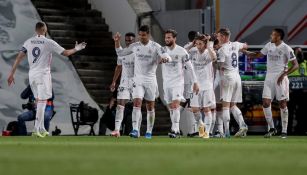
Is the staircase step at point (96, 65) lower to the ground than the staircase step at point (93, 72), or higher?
higher

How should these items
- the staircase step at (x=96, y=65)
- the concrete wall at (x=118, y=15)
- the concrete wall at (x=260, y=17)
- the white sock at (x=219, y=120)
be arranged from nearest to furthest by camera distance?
the white sock at (x=219, y=120)
the concrete wall at (x=260, y=17)
the concrete wall at (x=118, y=15)
the staircase step at (x=96, y=65)

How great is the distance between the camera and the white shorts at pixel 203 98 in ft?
71.8

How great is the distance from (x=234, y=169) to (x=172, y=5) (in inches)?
860

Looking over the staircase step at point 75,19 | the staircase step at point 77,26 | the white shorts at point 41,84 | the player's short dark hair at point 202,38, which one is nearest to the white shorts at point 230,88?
the player's short dark hair at point 202,38

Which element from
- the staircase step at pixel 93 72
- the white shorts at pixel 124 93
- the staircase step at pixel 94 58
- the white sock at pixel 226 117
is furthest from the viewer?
the staircase step at pixel 94 58

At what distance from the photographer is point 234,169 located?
8.47m

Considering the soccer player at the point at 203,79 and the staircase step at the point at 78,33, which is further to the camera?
the staircase step at the point at 78,33

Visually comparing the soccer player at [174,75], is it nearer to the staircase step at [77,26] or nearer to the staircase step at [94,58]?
the staircase step at [94,58]

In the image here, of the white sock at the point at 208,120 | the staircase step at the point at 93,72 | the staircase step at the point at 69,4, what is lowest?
the white sock at the point at 208,120

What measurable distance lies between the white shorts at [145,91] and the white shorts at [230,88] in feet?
8.04

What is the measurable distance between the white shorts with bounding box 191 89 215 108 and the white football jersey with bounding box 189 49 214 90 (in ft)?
0.40

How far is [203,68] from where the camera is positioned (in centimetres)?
2223

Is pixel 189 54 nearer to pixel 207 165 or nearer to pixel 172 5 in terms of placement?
pixel 172 5

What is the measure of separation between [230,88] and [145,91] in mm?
2733
